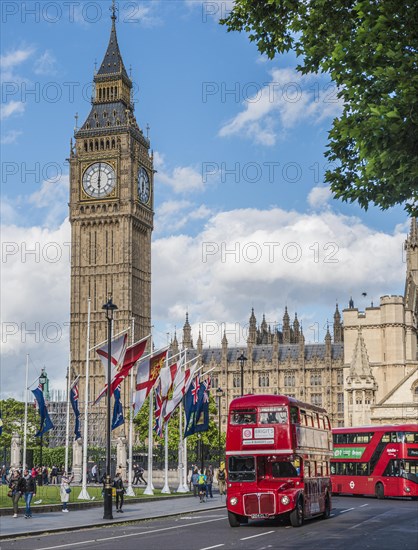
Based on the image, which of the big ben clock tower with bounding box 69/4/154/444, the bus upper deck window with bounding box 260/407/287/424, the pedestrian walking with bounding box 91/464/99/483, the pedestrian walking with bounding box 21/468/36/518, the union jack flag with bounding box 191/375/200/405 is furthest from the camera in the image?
the big ben clock tower with bounding box 69/4/154/444

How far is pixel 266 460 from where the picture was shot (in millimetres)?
27672

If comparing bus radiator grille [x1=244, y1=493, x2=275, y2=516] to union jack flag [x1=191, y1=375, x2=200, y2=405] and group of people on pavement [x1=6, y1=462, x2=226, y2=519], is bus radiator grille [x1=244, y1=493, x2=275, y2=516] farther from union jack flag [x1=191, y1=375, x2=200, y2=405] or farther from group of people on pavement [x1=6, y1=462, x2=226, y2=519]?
union jack flag [x1=191, y1=375, x2=200, y2=405]

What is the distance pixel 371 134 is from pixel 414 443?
1236 inches

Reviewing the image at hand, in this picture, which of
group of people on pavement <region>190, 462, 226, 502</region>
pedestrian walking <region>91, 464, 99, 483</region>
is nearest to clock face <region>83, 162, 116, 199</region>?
pedestrian walking <region>91, 464, 99, 483</region>

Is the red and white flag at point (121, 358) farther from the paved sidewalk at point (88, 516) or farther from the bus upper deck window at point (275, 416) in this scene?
the bus upper deck window at point (275, 416)

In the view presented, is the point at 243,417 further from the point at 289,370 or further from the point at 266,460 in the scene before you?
the point at 289,370

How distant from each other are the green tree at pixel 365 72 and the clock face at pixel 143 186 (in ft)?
324

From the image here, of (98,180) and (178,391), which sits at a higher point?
(98,180)

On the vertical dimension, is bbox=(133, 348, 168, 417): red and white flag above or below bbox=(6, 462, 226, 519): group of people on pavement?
above

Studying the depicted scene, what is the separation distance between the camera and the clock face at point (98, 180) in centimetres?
11438

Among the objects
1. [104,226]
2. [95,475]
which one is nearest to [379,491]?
[95,475]

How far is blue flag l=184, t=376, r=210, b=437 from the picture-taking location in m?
47.0

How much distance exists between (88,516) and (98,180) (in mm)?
83882

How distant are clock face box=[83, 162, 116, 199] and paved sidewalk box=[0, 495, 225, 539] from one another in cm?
7266
